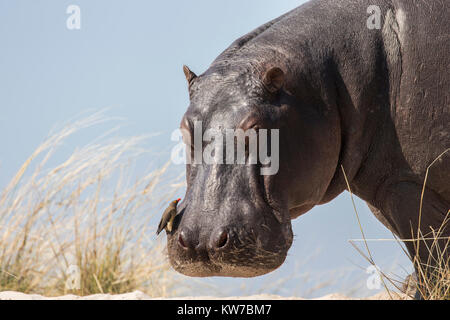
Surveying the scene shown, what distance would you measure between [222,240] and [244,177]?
15.8 inches

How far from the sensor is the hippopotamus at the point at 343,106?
394cm

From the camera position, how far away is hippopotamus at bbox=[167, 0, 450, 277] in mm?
3938

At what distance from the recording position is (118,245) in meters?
6.37

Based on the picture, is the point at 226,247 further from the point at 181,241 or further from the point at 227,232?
the point at 181,241

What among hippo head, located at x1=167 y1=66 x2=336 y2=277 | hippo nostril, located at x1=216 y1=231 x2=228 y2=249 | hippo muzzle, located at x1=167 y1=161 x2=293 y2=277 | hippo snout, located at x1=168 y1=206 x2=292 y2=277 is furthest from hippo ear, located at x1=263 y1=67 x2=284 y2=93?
hippo nostril, located at x1=216 y1=231 x2=228 y2=249

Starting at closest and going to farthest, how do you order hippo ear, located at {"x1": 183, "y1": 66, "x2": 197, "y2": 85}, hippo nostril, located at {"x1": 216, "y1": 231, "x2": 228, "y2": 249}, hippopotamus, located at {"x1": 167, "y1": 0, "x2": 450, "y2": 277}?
1. hippo nostril, located at {"x1": 216, "y1": 231, "x2": 228, "y2": 249}
2. hippopotamus, located at {"x1": 167, "y1": 0, "x2": 450, "y2": 277}
3. hippo ear, located at {"x1": 183, "y1": 66, "x2": 197, "y2": 85}

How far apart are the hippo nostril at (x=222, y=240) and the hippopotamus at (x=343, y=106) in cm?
35

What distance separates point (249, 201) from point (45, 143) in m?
3.75

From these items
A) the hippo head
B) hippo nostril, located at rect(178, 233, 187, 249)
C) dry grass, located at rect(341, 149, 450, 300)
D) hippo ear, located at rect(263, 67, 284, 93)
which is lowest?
dry grass, located at rect(341, 149, 450, 300)

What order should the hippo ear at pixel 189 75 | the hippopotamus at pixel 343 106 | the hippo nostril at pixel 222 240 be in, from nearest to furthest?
the hippo nostril at pixel 222 240, the hippopotamus at pixel 343 106, the hippo ear at pixel 189 75

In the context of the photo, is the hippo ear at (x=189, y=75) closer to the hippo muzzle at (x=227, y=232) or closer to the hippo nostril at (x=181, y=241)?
the hippo muzzle at (x=227, y=232)

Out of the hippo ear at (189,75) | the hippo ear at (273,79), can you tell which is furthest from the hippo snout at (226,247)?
the hippo ear at (189,75)

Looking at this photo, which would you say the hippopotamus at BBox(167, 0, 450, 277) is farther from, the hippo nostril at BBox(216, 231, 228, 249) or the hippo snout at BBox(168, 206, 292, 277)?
the hippo nostril at BBox(216, 231, 228, 249)

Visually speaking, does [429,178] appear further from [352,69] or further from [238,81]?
[238,81]
